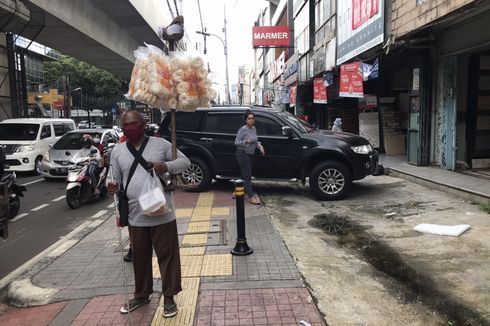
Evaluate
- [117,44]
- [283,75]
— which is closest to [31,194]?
[117,44]

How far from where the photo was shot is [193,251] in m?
5.82

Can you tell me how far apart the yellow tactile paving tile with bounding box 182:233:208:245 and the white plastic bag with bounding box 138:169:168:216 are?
249 cm

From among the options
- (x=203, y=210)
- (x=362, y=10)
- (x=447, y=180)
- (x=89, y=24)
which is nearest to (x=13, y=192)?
(x=203, y=210)

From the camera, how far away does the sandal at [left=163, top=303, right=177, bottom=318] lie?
3936 millimetres

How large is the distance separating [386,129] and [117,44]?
13552mm

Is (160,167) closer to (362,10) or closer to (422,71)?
(422,71)

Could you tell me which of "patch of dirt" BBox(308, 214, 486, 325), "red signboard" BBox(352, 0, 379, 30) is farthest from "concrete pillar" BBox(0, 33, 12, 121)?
"patch of dirt" BBox(308, 214, 486, 325)

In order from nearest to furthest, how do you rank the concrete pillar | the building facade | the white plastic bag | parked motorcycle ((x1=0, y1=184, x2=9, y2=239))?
the white plastic bag
parked motorcycle ((x1=0, y1=184, x2=9, y2=239))
the building facade
the concrete pillar

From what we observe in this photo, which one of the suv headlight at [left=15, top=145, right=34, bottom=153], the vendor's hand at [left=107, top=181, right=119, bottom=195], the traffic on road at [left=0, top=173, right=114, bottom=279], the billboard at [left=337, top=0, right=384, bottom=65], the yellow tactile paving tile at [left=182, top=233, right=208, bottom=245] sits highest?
the billboard at [left=337, top=0, right=384, bottom=65]

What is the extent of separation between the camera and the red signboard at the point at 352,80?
1359cm

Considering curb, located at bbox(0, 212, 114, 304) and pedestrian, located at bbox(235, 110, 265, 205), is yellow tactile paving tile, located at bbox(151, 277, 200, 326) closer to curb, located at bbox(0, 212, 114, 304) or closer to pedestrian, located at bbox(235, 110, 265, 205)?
curb, located at bbox(0, 212, 114, 304)

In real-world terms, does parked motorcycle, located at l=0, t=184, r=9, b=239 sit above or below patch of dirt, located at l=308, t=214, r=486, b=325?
above

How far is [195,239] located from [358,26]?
31.4 feet

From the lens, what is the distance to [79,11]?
1659cm
